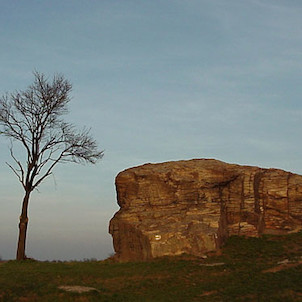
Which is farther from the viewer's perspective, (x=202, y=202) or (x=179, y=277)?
(x=202, y=202)

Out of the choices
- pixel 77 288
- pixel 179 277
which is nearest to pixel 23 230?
pixel 77 288

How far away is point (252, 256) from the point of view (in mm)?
27500

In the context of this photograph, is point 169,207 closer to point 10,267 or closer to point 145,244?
point 145,244

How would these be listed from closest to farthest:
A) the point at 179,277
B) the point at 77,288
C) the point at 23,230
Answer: the point at 77,288
the point at 179,277
the point at 23,230

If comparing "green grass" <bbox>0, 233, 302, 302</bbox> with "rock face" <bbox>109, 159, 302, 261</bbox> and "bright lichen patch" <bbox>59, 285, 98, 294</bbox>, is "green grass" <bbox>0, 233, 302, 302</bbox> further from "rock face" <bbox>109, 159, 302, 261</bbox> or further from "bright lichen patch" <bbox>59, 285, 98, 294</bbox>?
"rock face" <bbox>109, 159, 302, 261</bbox>

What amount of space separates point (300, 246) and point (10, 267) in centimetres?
1853

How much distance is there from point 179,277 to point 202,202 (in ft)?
33.0

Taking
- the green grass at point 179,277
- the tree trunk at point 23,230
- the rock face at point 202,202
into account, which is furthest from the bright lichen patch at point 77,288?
the tree trunk at point 23,230

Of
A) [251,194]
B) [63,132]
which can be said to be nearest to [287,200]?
[251,194]

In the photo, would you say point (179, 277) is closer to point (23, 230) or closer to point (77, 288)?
point (77, 288)

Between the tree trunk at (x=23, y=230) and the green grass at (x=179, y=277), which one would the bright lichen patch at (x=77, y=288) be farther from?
the tree trunk at (x=23, y=230)

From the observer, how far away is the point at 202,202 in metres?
32.6

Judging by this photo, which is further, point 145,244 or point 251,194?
point 251,194

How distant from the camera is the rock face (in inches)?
1210
